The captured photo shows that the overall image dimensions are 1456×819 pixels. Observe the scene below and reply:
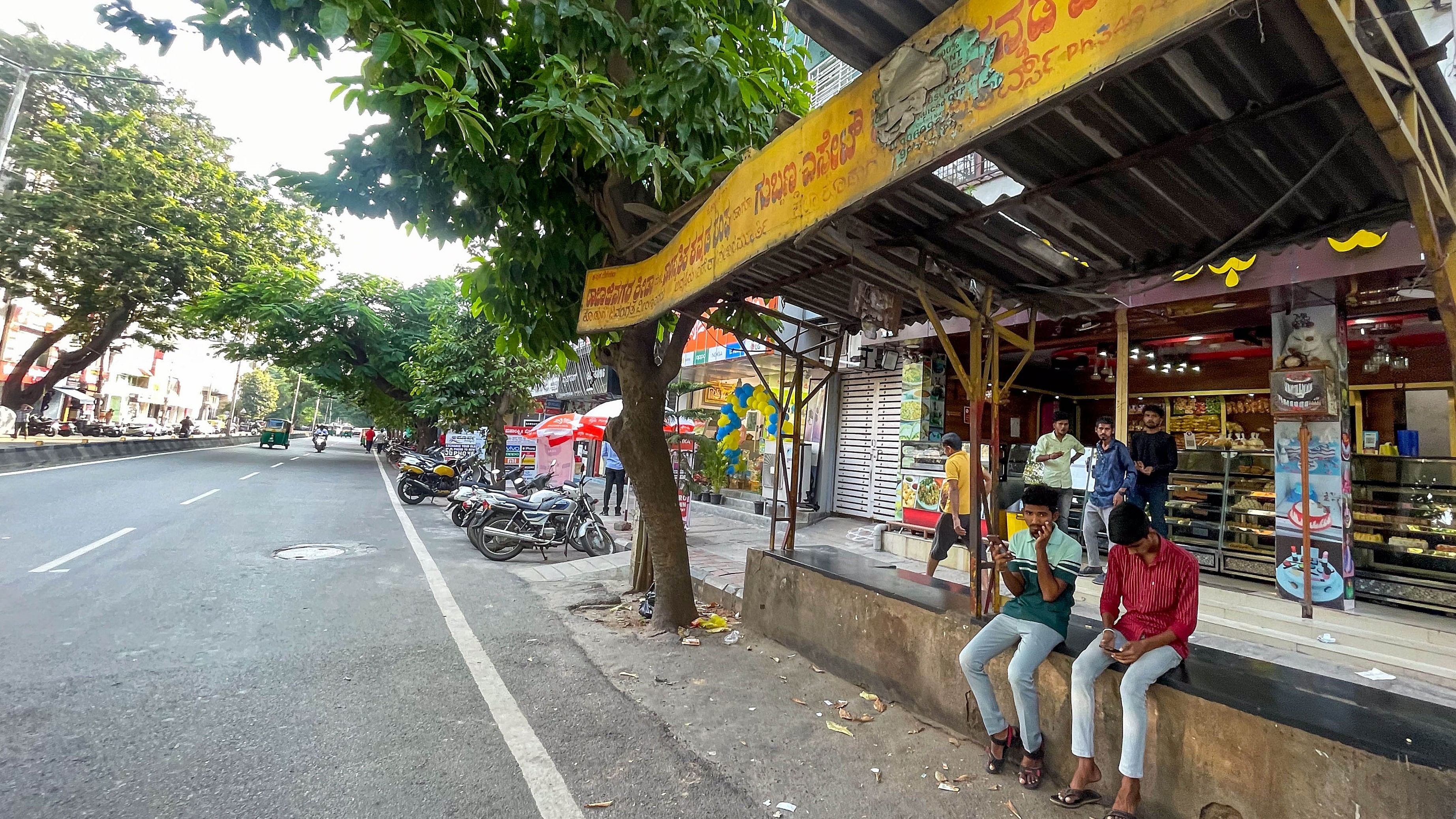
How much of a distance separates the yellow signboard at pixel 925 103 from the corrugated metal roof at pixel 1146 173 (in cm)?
8

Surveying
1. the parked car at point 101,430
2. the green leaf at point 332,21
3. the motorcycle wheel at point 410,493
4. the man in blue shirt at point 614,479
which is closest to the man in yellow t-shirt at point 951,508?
the green leaf at point 332,21

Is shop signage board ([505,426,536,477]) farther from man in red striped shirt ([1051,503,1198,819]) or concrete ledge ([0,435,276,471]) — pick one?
man in red striped shirt ([1051,503,1198,819])

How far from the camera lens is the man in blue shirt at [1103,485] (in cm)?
582

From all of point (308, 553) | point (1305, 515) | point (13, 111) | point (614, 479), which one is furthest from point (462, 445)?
point (1305, 515)

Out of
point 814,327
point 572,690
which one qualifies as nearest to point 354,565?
point 572,690

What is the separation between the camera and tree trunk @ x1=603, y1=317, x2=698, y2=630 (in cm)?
571

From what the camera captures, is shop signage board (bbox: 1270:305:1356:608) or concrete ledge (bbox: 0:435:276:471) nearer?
shop signage board (bbox: 1270:305:1356:608)

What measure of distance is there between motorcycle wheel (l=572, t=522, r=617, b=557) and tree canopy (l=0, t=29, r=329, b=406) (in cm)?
1519

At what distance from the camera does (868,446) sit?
38.1ft

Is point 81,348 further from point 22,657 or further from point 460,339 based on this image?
point 22,657

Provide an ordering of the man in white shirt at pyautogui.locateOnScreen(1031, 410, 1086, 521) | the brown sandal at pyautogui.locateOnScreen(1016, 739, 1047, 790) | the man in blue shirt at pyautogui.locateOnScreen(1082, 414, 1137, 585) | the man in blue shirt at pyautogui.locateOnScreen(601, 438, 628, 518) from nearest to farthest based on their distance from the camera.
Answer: the brown sandal at pyautogui.locateOnScreen(1016, 739, 1047, 790) → the man in blue shirt at pyautogui.locateOnScreen(1082, 414, 1137, 585) → the man in white shirt at pyautogui.locateOnScreen(1031, 410, 1086, 521) → the man in blue shirt at pyautogui.locateOnScreen(601, 438, 628, 518)

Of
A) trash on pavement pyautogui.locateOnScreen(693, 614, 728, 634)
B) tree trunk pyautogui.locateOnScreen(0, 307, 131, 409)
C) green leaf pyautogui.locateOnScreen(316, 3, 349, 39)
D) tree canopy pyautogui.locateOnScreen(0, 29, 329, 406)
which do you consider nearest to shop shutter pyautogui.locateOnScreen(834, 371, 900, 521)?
trash on pavement pyautogui.locateOnScreen(693, 614, 728, 634)

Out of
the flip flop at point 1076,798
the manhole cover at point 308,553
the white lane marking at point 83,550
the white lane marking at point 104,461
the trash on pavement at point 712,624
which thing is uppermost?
the white lane marking at point 104,461

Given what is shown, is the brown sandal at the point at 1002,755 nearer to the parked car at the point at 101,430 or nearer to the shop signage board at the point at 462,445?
the shop signage board at the point at 462,445
